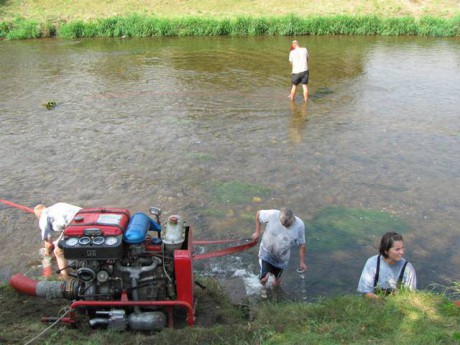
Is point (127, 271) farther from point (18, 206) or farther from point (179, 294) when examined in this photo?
point (18, 206)

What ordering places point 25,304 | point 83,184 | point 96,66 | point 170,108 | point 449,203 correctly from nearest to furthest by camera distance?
point 25,304 < point 449,203 < point 83,184 < point 170,108 < point 96,66

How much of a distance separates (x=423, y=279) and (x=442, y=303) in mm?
1356

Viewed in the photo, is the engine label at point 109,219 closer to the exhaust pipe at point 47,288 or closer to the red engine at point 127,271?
the red engine at point 127,271

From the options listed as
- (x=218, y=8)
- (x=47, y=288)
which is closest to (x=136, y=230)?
(x=47, y=288)

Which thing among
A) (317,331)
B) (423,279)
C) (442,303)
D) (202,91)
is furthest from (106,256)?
(202,91)

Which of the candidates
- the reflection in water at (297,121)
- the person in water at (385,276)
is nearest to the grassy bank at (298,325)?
the person in water at (385,276)

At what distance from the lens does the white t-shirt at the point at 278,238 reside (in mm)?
5852

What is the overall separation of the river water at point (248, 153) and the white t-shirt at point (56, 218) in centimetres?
76

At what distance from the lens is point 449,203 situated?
27.2ft

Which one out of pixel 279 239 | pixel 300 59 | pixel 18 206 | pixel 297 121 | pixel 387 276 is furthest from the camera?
pixel 300 59

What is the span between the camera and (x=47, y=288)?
5.34 metres

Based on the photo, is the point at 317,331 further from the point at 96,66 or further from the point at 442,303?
the point at 96,66

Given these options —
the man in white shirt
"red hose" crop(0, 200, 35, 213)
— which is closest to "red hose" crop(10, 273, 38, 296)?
"red hose" crop(0, 200, 35, 213)

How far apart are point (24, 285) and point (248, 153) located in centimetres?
602
